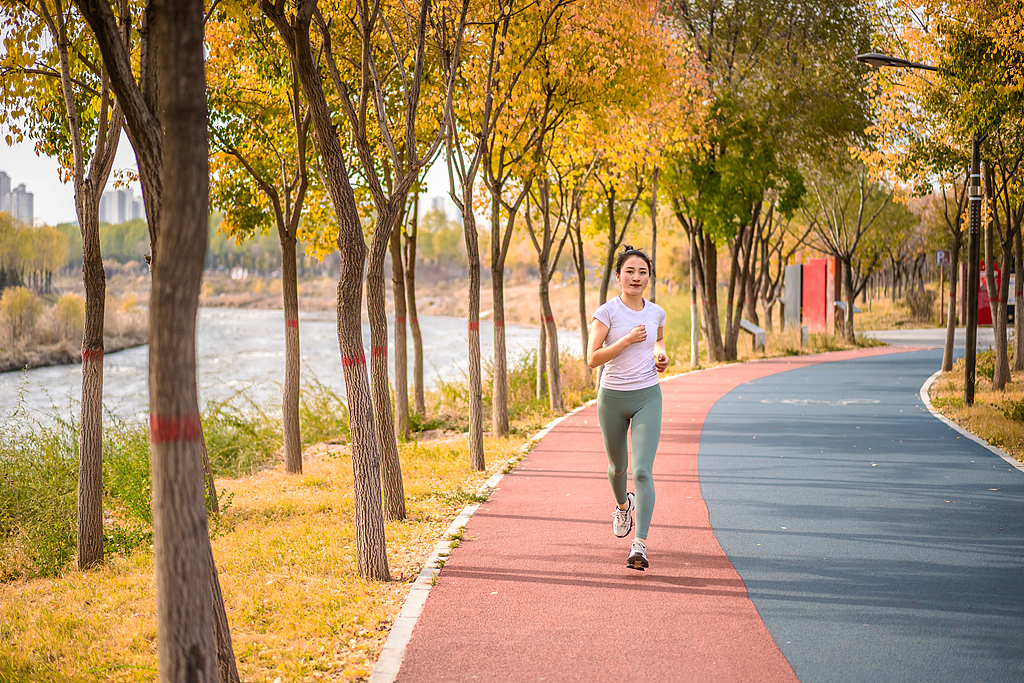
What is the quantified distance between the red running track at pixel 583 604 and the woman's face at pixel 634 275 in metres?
1.85

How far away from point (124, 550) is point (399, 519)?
2.47 metres

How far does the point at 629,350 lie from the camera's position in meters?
5.66

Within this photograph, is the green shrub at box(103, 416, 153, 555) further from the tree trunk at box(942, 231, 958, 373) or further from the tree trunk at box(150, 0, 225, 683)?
the tree trunk at box(942, 231, 958, 373)

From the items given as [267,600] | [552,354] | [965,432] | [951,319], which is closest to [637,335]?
[267,600]

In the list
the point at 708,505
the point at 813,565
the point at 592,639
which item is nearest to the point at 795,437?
the point at 708,505

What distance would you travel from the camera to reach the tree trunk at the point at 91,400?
709 centimetres

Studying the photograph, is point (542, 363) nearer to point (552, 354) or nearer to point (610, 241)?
point (552, 354)

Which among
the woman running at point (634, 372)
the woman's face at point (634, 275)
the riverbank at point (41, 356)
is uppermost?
the woman's face at point (634, 275)

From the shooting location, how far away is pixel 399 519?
24.5 ft

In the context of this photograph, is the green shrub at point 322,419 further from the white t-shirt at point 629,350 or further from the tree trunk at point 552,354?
the white t-shirt at point 629,350

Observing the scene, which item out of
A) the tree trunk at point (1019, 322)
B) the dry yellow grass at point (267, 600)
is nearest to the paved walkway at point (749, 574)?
the dry yellow grass at point (267, 600)

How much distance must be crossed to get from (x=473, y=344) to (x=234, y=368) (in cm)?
2510

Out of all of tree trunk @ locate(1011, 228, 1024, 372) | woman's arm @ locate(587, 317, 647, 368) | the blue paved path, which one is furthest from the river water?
tree trunk @ locate(1011, 228, 1024, 372)

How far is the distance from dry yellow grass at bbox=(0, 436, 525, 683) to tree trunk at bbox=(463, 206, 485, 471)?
465 millimetres
